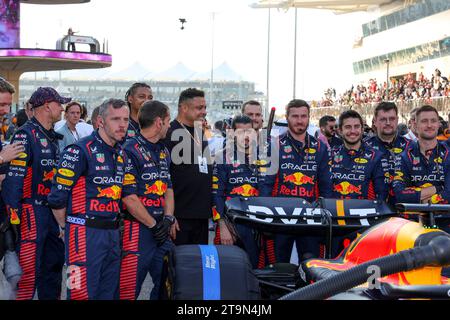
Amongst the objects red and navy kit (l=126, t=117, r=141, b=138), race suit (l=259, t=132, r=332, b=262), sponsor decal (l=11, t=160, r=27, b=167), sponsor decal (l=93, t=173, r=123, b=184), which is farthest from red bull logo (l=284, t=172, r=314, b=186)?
sponsor decal (l=11, t=160, r=27, b=167)

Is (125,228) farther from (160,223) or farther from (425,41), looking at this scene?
(425,41)

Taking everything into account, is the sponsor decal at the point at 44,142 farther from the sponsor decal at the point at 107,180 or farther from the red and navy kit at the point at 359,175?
the red and navy kit at the point at 359,175

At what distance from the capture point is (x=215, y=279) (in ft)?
13.1

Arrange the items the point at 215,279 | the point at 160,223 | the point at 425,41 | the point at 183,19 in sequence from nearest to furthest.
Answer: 1. the point at 215,279
2. the point at 160,223
3. the point at 183,19
4. the point at 425,41

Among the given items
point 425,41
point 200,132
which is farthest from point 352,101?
point 200,132

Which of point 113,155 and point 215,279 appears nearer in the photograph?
point 215,279

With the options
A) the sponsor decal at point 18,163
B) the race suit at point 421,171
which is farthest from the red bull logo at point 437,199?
the sponsor decal at point 18,163

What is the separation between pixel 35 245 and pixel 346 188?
2.67 meters

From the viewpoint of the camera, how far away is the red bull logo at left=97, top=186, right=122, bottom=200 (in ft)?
16.8

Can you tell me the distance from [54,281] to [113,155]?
1.41 m

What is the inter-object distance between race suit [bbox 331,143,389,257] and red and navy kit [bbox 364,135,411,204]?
0.21 feet

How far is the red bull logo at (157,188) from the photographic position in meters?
5.55

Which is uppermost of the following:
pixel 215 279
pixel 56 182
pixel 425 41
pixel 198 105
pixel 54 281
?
pixel 425 41

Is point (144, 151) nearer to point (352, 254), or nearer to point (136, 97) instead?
point (136, 97)
